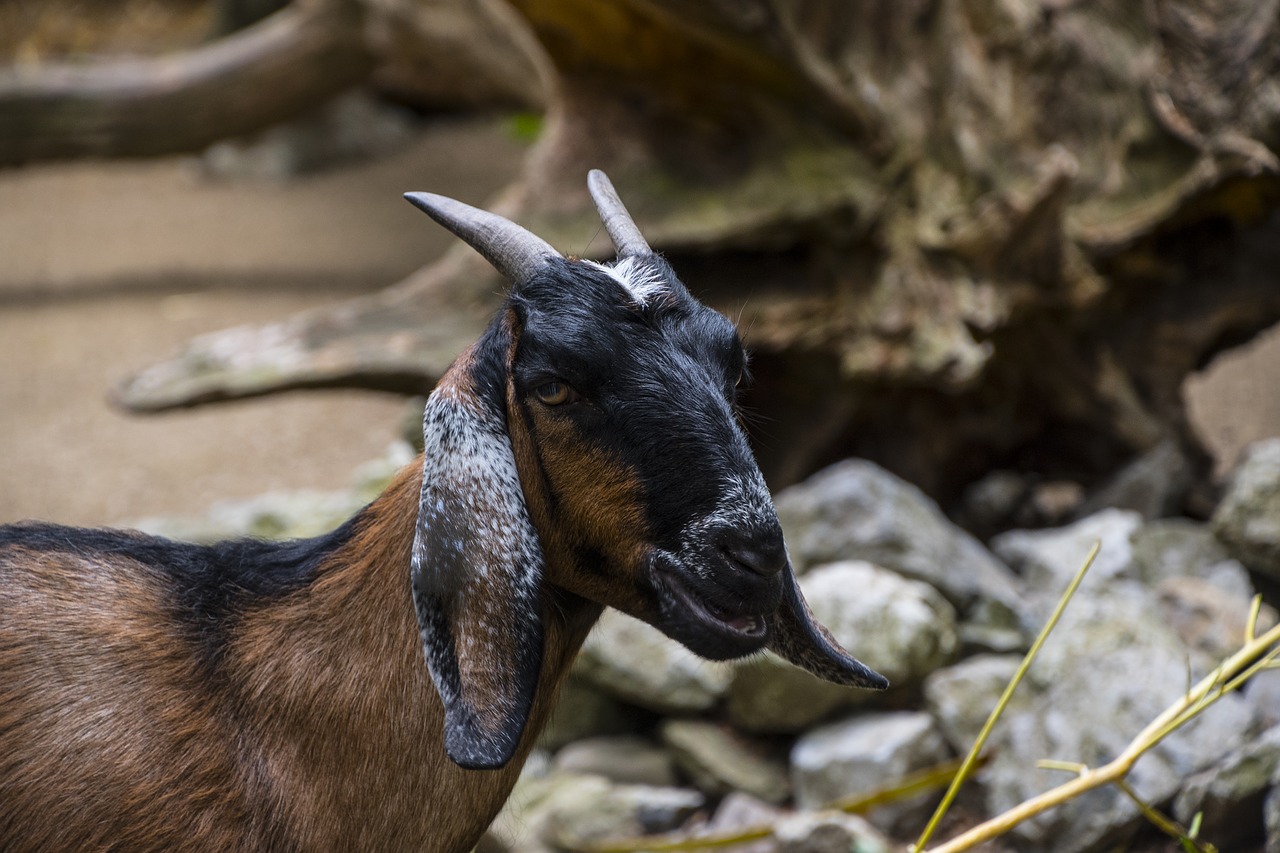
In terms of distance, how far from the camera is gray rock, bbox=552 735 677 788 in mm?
4484

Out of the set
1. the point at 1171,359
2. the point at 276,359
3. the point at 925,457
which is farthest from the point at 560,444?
the point at 1171,359

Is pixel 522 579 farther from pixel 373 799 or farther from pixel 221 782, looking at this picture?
pixel 221 782

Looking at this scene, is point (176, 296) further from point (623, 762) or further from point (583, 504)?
point (583, 504)

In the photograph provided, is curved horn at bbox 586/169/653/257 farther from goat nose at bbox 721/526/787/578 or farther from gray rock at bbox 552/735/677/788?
gray rock at bbox 552/735/677/788

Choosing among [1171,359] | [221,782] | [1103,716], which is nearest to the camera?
[221,782]

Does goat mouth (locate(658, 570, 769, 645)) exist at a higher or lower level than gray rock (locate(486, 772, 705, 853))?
higher

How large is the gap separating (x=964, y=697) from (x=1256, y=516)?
117 cm

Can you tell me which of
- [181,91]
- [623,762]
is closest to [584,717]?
[623,762]

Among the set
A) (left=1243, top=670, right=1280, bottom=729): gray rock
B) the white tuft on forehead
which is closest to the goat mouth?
the white tuft on forehead

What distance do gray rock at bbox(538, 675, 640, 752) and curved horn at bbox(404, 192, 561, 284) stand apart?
257 cm

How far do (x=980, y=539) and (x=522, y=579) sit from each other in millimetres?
4535

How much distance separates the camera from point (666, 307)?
242 centimetres

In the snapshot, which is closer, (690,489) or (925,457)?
(690,489)

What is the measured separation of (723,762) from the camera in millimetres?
4371
